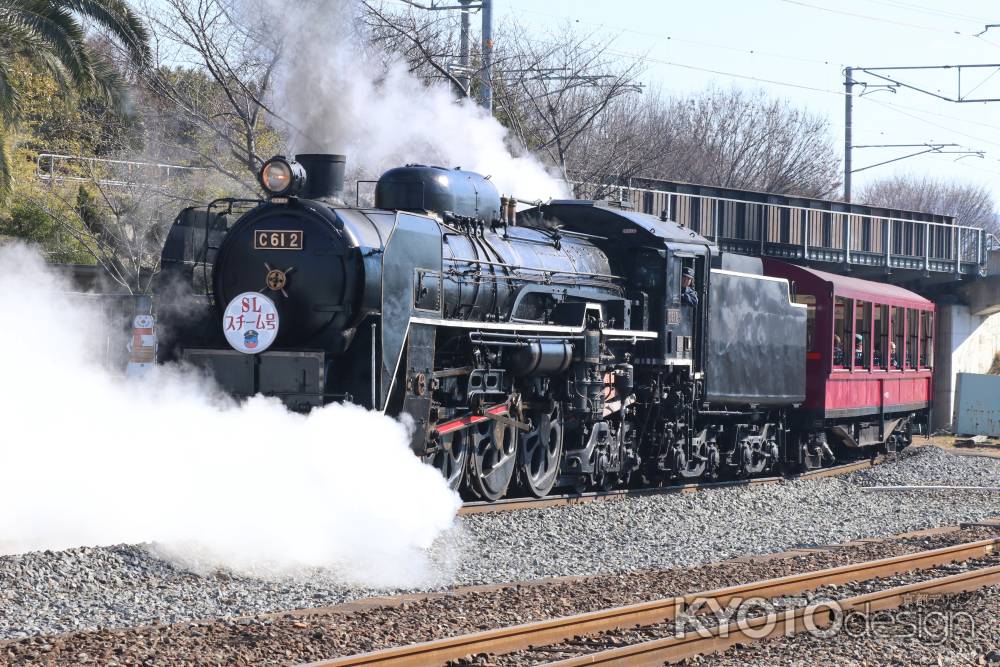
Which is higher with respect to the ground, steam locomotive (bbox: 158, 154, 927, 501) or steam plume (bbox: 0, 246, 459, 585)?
steam locomotive (bbox: 158, 154, 927, 501)

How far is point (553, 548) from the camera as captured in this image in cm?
1088

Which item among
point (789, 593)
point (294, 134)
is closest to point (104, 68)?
point (294, 134)

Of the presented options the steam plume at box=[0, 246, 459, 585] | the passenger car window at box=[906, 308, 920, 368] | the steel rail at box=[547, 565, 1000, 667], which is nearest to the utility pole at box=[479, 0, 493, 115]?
the steam plume at box=[0, 246, 459, 585]

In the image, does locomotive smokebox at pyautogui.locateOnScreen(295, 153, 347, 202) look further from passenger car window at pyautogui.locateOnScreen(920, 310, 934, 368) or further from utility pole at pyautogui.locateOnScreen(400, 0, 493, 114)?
passenger car window at pyautogui.locateOnScreen(920, 310, 934, 368)

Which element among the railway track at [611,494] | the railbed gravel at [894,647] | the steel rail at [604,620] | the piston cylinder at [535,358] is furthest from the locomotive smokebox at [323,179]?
the railbed gravel at [894,647]

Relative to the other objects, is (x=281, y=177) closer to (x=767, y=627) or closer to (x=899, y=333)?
(x=767, y=627)

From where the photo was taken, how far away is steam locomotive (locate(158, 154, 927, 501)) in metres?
10.7

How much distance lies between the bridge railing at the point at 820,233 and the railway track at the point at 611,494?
29.6ft

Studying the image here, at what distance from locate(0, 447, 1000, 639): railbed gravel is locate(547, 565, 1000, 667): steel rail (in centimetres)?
217

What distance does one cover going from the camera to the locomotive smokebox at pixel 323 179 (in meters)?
11.6

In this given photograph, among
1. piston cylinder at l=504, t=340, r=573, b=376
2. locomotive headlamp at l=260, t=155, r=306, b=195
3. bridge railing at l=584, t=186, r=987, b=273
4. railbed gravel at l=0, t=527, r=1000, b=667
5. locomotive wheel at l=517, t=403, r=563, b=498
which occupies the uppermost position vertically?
bridge railing at l=584, t=186, r=987, b=273

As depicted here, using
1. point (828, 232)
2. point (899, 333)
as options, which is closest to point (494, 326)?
point (899, 333)

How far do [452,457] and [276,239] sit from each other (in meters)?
2.82

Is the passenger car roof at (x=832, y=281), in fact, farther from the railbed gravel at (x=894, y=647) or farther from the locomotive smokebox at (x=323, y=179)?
the railbed gravel at (x=894, y=647)
